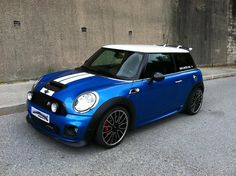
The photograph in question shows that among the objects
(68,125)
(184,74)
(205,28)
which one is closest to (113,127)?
(68,125)

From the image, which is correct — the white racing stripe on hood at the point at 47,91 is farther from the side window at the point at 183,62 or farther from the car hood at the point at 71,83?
the side window at the point at 183,62

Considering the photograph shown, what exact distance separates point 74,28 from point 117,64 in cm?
452

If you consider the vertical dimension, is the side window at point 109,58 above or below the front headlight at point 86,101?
above

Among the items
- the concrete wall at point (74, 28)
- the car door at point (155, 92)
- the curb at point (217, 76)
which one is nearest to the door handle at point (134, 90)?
the car door at point (155, 92)

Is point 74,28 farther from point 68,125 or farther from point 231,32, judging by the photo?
point 231,32

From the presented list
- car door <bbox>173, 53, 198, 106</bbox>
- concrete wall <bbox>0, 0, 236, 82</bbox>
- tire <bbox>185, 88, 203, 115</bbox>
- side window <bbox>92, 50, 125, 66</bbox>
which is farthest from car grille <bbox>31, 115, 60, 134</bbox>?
concrete wall <bbox>0, 0, 236, 82</bbox>

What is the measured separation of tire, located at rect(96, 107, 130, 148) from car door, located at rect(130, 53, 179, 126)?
0.28 metres

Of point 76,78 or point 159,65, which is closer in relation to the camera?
point 76,78

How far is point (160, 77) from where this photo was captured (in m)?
4.03

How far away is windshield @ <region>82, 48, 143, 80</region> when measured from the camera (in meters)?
4.00

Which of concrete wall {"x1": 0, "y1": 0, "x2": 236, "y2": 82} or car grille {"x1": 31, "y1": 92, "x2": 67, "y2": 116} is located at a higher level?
concrete wall {"x1": 0, "y1": 0, "x2": 236, "y2": 82}

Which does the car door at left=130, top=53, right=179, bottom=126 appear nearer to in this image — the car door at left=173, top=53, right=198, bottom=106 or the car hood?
the car door at left=173, top=53, right=198, bottom=106

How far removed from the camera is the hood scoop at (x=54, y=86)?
11.5 ft

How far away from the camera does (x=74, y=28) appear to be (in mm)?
8156
